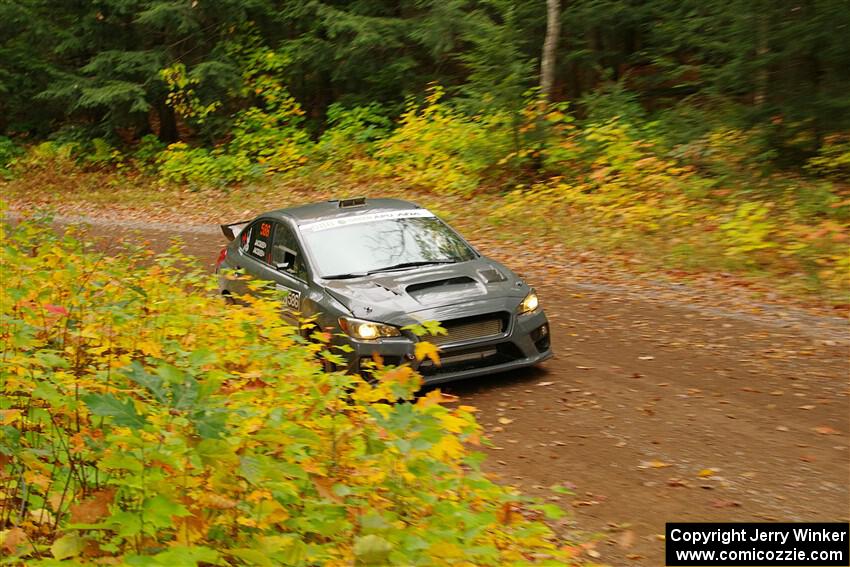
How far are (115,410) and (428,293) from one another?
15.4 ft

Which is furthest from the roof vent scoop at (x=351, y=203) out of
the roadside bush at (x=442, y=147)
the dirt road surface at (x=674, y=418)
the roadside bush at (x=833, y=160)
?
the roadside bush at (x=442, y=147)

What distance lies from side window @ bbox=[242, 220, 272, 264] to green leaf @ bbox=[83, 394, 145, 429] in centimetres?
616

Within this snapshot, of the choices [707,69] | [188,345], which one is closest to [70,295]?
[188,345]

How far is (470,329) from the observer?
7820 millimetres

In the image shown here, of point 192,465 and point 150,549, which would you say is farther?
point 192,465

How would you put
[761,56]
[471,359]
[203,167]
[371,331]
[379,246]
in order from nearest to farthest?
[371,331] → [471,359] → [379,246] → [761,56] → [203,167]

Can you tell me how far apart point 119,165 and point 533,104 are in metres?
15.6

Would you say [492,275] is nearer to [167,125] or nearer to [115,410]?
[115,410]

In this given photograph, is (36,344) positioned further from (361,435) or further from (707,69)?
(707,69)

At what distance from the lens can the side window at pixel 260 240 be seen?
9781mm

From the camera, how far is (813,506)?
17.9ft

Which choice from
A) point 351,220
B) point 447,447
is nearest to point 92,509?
point 447,447

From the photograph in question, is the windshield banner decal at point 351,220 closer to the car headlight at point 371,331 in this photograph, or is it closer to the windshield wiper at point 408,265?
the windshield wiper at point 408,265

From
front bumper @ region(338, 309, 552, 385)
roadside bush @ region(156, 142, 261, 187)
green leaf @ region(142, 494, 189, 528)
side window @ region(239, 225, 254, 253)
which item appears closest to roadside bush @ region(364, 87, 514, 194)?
roadside bush @ region(156, 142, 261, 187)
